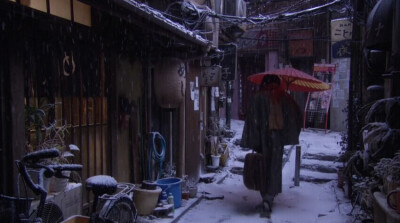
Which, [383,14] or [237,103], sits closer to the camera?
[383,14]

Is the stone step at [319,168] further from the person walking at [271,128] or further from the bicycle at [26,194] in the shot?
the bicycle at [26,194]

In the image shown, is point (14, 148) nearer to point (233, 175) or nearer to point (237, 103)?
point (233, 175)

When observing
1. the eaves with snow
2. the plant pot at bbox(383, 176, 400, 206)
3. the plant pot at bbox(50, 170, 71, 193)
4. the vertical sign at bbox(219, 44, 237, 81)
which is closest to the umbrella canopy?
the eaves with snow

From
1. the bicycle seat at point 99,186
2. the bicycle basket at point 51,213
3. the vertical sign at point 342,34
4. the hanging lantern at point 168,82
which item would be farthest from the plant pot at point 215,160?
the bicycle basket at point 51,213

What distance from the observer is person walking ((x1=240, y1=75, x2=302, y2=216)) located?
7852mm

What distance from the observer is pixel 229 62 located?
13367 mm

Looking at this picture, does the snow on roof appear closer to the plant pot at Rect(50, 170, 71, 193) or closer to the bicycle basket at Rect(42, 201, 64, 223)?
the plant pot at Rect(50, 170, 71, 193)

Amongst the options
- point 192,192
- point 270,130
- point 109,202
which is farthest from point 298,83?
point 109,202

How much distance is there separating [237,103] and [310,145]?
916 cm

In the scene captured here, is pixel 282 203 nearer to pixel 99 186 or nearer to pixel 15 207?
pixel 99 186

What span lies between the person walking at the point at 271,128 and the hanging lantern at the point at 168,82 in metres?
1.87

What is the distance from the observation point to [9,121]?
14.0 feet

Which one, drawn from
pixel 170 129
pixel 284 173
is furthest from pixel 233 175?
pixel 170 129

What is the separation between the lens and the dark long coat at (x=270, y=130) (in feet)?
26.0
